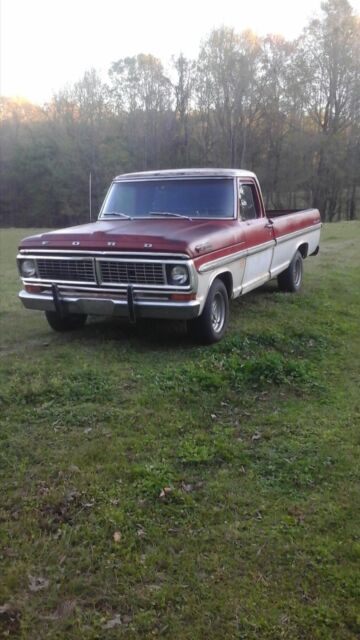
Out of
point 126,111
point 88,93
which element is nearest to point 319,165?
point 126,111

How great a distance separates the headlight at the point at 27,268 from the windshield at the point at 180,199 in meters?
1.39

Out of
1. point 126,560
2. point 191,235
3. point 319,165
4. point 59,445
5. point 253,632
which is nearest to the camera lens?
point 253,632

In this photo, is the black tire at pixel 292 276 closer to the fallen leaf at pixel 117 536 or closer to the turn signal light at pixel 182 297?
the turn signal light at pixel 182 297

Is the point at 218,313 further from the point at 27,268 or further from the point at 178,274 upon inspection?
the point at 27,268

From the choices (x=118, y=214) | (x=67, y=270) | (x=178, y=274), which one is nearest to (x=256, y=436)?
(x=178, y=274)

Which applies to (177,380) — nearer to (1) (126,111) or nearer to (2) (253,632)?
(2) (253,632)

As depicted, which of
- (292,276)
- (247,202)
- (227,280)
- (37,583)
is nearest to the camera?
(37,583)

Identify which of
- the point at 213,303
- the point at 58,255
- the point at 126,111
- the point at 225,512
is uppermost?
the point at 126,111

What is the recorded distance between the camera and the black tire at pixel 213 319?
6141mm

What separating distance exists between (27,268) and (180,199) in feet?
6.81

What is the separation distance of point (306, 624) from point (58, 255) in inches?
183

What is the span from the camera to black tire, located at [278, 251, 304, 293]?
30.6ft

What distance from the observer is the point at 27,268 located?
21.9 feet

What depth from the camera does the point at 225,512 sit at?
3.47 m
